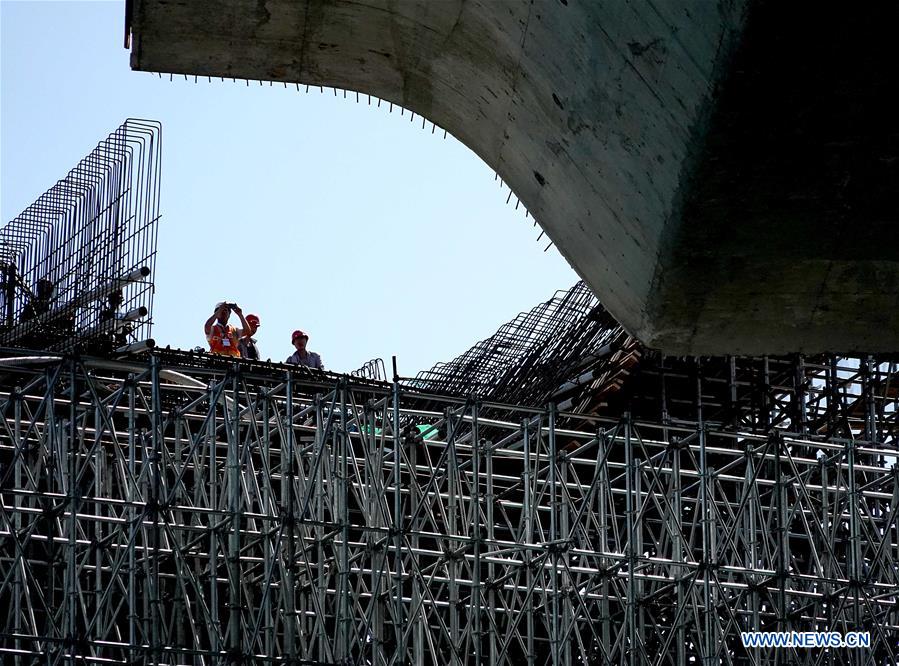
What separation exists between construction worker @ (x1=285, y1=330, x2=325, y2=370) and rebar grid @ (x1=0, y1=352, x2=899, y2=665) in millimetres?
626

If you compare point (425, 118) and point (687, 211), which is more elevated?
point (425, 118)

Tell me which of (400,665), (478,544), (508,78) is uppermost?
(508,78)

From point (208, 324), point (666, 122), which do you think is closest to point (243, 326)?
point (208, 324)

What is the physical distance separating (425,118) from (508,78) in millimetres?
1409

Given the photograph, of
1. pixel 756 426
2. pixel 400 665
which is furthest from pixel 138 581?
pixel 756 426

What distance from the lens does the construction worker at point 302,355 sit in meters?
27.0

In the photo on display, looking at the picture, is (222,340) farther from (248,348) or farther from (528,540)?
(528,540)

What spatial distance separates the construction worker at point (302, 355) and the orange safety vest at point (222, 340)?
3.13 feet

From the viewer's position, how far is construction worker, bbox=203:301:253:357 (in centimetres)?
2638

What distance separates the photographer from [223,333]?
26531mm

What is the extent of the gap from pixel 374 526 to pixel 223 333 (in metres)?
6.89

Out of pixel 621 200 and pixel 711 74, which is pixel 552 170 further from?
pixel 711 74

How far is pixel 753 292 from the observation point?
7.89 metres

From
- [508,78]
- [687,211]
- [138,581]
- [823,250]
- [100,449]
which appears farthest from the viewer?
[138,581]
